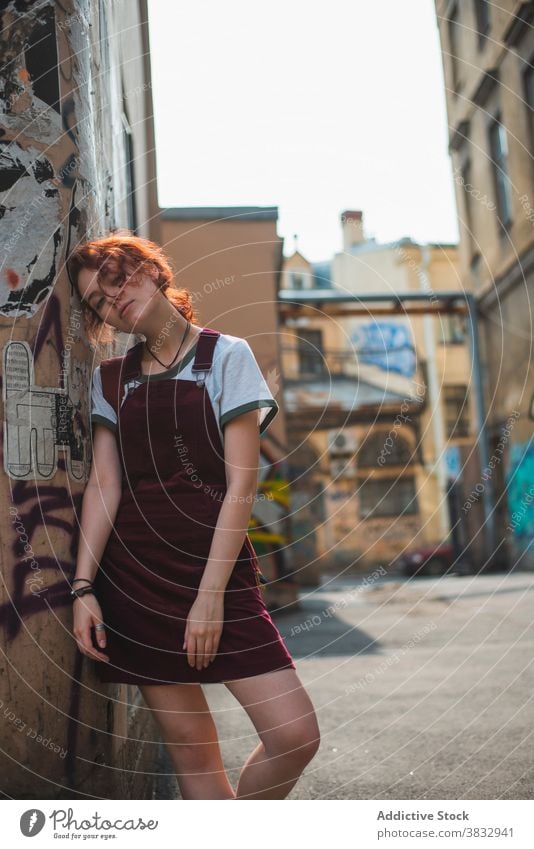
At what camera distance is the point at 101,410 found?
2436 mm

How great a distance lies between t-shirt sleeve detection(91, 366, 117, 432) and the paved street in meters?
1.77

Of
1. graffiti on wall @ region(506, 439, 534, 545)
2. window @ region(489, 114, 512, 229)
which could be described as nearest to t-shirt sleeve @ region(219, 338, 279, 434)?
graffiti on wall @ region(506, 439, 534, 545)

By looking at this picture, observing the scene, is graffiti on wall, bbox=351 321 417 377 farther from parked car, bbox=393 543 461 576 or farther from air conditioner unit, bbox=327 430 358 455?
parked car, bbox=393 543 461 576

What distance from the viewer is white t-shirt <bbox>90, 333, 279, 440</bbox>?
2240 millimetres

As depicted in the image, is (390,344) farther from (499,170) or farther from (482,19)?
(499,170)

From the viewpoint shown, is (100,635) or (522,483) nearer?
(100,635)

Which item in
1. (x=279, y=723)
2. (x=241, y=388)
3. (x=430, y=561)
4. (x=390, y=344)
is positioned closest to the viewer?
(x=279, y=723)

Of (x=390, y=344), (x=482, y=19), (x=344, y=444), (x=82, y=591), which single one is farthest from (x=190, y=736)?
(x=344, y=444)

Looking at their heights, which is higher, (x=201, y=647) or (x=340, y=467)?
(x=340, y=467)

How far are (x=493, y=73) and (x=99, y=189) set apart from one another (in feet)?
43.7

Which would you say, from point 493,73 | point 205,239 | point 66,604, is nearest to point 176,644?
point 66,604

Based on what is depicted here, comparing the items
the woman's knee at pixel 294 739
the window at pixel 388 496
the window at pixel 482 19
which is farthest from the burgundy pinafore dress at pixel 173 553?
the window at pixel 388 496

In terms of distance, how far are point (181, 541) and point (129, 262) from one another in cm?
67

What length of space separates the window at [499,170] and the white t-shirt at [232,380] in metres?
12.9
